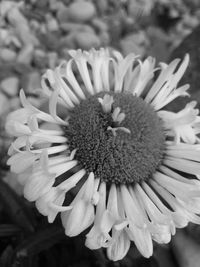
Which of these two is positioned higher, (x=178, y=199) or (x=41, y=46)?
(x=41, y=46)

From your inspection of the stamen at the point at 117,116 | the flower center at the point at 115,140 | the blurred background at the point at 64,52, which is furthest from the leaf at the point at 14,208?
the stamen at the point at 117,116

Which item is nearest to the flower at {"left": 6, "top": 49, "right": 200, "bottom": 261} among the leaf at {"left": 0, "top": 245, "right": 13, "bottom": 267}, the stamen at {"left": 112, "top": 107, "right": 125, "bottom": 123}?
the stamen at {"left": 112, "top": 107, "right": 125, "bottom": 123}

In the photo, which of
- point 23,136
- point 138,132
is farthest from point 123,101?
point 23,136

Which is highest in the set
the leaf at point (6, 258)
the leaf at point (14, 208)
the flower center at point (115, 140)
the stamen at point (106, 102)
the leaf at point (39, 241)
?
the stamen at point (106, 102)

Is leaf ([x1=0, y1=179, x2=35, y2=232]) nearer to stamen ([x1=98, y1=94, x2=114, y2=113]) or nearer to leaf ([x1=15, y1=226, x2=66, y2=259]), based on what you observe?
leaf ([x1=15, y1=226, x2=66, y2=259])

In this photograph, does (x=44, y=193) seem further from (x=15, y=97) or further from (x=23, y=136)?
(x=15, y=97)

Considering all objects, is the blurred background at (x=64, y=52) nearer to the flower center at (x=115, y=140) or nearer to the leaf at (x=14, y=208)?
the leaf at (x=14, y=208)

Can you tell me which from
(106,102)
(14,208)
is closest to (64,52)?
(14,208)

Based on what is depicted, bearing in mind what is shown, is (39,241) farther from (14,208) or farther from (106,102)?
(106,102)
